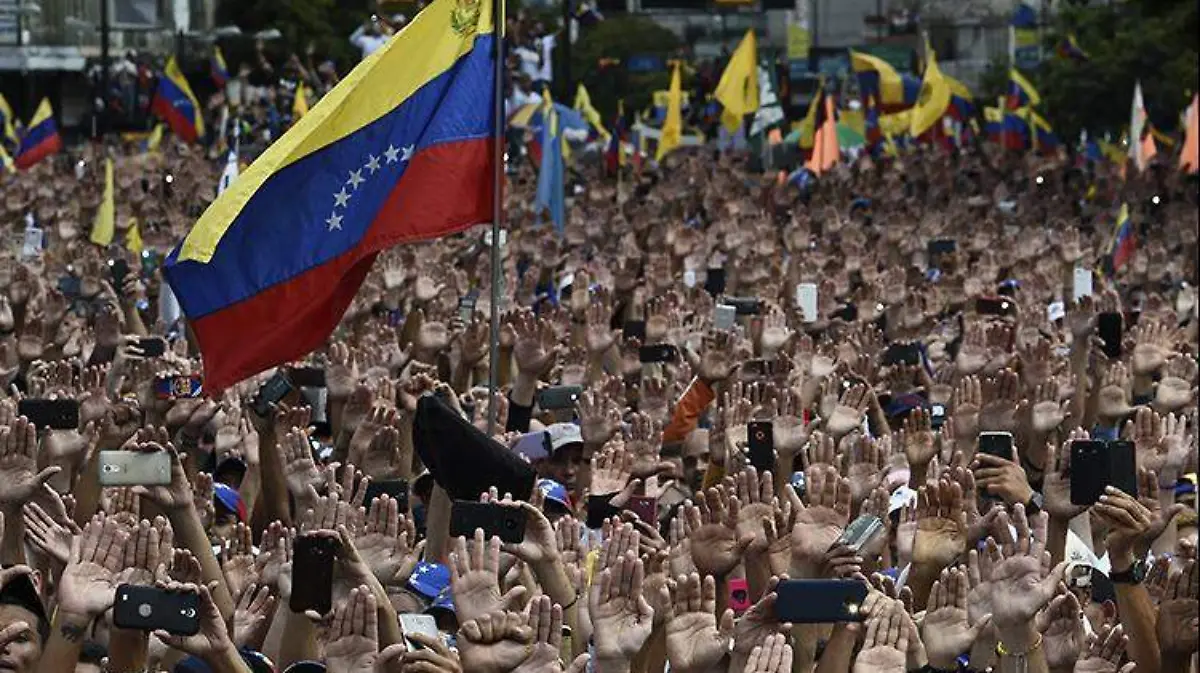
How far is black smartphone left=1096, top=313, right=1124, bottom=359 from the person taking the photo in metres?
13.7

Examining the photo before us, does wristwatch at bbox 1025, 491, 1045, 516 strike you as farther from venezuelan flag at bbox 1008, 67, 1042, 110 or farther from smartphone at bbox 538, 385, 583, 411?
venezuelan flag at bbox 1008, 67, 1042, 110

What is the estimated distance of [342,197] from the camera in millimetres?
10734

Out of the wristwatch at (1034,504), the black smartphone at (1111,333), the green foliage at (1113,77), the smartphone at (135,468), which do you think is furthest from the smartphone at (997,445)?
the green foliage at (1113,77)

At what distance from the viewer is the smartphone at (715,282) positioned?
61.6 ft

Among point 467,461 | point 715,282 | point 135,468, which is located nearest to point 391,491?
point 467,461

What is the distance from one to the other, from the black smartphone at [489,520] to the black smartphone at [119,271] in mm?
9405

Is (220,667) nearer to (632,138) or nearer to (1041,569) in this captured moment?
(1041,569)

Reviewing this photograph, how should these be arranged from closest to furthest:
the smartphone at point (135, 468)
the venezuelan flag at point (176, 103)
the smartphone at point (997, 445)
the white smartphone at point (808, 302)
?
the smartphone at point (135, 468)
the smartphone at point (997, 445)
the white smartphone at point (808, 302)
the venezuelan flag at point (176, 103)

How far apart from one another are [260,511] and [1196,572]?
3.89m

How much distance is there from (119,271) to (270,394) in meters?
7.00

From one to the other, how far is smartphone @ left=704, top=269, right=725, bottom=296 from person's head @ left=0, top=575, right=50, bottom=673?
10852mm

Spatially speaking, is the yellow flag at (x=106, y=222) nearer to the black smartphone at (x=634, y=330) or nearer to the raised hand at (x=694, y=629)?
the black smartphone at (x=634, y=330)

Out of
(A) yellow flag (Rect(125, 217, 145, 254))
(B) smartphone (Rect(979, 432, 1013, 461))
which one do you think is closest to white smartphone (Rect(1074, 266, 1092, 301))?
(B) smartphone (Rect(979, 432, 1013, 461))

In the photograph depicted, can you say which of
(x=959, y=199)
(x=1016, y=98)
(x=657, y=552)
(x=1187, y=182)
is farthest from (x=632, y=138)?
(x=657, y=552)
